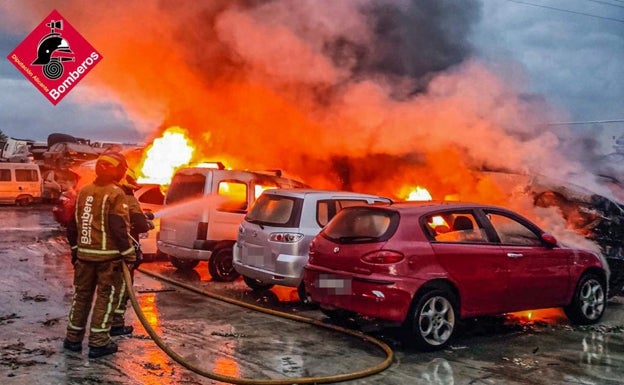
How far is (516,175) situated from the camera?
10.9 metres

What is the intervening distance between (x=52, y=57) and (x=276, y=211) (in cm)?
750

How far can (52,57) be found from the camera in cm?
1271

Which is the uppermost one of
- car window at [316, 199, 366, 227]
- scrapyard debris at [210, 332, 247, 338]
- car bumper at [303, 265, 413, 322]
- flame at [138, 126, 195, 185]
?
flame at [138, 126, 195, 185]

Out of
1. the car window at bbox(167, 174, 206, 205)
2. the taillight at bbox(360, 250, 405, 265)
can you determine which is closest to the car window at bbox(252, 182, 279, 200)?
the car window at bbox(167, 174, 206, 205)

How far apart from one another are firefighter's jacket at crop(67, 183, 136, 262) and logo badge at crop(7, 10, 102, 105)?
815 centimetres

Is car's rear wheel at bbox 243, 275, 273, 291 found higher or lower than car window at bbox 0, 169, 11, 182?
lower

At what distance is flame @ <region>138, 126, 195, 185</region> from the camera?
50.5ft

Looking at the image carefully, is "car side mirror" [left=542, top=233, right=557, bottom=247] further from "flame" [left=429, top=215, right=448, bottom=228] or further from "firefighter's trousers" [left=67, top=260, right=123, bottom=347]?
"firefighter's trousers" [left=67, top=260, right=123, bottom=347]

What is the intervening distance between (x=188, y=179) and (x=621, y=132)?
9.18m

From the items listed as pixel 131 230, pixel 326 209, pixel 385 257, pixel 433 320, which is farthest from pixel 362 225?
pixel 131 230

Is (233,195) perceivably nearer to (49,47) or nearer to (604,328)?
(604,328)

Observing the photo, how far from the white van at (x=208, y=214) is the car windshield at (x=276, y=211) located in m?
1.37

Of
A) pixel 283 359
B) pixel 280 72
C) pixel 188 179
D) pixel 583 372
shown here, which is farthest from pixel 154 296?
pixel 280 72

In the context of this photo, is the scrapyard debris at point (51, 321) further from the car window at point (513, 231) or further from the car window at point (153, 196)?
the car window at point (513, 231)
